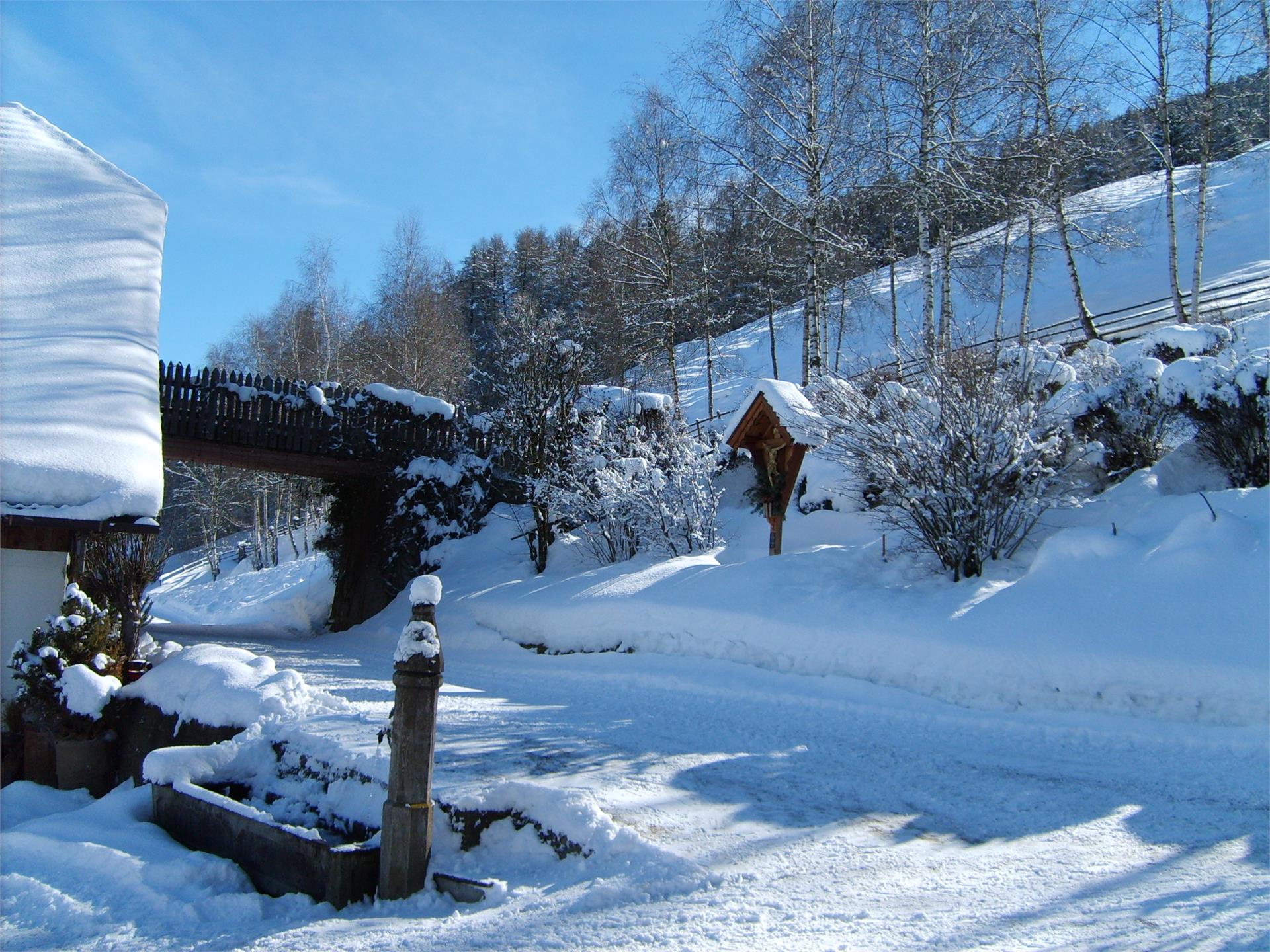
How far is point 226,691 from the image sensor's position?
23.0 feet

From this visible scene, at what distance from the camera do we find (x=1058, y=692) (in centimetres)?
694

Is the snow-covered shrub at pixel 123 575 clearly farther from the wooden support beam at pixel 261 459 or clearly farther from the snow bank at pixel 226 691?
the wooden support beam at pixel 261 459

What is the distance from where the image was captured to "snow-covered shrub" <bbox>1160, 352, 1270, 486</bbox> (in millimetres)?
8672

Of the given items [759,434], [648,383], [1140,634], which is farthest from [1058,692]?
[648,383]

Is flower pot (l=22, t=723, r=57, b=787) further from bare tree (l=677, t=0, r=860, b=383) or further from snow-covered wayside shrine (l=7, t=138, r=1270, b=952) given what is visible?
bare tree (l=677, t=0, r=860, b=383)

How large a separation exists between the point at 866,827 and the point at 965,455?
519 cm

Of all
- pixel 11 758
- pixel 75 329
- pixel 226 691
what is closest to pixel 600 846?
pixel 226 691

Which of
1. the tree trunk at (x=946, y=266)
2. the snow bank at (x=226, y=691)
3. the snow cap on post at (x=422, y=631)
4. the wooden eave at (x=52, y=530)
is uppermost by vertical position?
the tree trunk at (x=946, y=266)

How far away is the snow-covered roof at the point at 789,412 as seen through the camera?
1089 centimetres

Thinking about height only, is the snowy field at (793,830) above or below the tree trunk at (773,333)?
below

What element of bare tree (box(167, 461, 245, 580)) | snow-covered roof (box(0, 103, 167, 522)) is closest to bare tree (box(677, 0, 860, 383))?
snow-covered roof (box(0, 103, 167, 522))

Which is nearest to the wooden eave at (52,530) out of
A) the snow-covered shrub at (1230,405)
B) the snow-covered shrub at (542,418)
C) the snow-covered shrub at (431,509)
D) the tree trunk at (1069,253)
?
the snow-covered shrub at (542,418)

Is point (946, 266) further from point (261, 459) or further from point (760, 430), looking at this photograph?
point (261, 459)

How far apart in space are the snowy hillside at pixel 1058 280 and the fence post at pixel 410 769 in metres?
20.9
